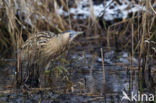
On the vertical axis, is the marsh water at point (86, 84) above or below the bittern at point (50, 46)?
below

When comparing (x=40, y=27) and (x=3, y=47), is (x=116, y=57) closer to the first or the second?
(x=40, y=27)

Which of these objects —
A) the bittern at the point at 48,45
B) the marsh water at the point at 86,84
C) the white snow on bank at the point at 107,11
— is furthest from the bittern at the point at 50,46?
the white snow on bank at the point at 107,11

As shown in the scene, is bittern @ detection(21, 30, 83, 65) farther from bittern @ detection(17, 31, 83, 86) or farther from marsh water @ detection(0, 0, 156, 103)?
marsh water @ detection(0, 0, 156, 103)

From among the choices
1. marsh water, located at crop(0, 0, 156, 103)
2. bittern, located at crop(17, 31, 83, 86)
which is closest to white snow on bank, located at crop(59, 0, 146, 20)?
marsh water, located at crop(0, 0, 156, 103)

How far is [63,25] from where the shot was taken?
5758 millimetres

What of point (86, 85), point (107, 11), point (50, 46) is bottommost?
point (86, 85)

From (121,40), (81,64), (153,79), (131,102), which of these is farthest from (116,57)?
(131,102)

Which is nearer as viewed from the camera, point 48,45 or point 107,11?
point 48,45

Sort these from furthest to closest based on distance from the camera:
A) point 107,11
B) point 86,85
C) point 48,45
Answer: point 107,11
point 48,45
point 86,85

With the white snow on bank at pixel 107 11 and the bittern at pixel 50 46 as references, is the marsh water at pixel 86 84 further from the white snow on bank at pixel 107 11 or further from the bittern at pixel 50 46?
the white snow on bank at pixel 107 11

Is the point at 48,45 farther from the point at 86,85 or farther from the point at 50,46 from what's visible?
the point at 86,85

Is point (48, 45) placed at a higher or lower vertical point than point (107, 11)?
lower

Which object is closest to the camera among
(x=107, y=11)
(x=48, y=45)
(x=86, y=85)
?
(x=86, y=85)

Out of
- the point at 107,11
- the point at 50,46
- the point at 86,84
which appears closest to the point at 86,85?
the point at 86,84
